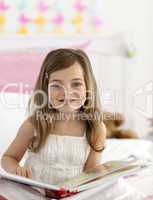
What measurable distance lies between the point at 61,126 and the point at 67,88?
97mm

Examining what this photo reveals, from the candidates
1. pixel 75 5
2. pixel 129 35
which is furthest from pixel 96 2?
pixel 129 35

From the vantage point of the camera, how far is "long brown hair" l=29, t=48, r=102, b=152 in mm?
863

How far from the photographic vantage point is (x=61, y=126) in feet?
2.96

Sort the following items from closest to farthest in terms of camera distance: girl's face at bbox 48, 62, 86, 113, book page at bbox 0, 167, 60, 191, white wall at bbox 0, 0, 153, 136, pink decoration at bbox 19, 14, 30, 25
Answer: book page at bbox 0, 167, 60, 191 → girl's face at bbox 48, 62, 86, 113 → pink decoration at bbox 19, 14, 30, 25 → white wall at bbox 0, 0, 153, 136

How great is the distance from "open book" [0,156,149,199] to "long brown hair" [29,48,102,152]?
7 centimetres

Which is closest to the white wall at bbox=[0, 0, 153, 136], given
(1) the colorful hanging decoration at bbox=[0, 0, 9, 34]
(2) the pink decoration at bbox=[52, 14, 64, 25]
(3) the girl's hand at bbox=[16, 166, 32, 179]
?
(2) the pink decoration at bbox=[52, 14, 64, 25]

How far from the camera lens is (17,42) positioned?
5.98ft

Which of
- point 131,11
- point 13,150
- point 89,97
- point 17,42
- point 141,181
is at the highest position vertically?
point 131,11

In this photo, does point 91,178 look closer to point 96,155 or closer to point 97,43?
point 96,155

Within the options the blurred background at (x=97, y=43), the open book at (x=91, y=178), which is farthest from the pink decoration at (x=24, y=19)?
the open book at (x=91, y=178)

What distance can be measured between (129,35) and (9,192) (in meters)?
1.47

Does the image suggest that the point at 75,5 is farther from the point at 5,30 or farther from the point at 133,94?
the point at 133,94

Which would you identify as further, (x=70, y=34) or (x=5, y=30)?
(x=70, y=34)

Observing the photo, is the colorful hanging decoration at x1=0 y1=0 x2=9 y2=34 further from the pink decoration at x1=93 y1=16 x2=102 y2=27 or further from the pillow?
the pillow
